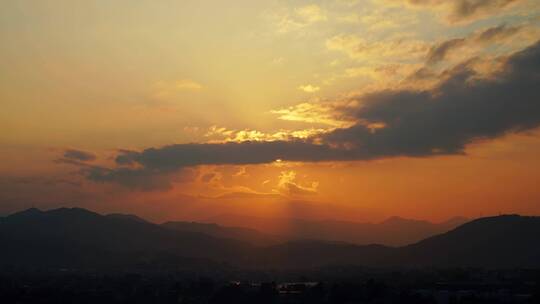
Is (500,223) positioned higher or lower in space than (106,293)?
higher

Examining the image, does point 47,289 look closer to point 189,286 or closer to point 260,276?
point 189,286

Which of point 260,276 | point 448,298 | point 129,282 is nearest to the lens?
point 448,298

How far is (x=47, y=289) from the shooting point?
320 ft

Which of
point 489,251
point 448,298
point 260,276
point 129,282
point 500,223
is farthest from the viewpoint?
point 500,223

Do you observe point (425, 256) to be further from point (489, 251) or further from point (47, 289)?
point (47, 289)

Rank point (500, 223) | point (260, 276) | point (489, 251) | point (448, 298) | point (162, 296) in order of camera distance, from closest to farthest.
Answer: point (448, 298) < point (162, 296) < point (260, 276) < point (489, 251) < point (500, 223)

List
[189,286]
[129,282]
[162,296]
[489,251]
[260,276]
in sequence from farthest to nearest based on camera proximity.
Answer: [489,251] → [260,276] → [129,282] → [189,286] → [162,296]

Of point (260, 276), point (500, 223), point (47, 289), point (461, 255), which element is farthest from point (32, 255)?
point (500, 223)

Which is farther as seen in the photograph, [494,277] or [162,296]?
[494,277]

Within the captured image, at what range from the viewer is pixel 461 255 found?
174 metres

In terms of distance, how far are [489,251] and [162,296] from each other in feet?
333

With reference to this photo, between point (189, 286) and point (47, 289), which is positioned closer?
point (47, 289)

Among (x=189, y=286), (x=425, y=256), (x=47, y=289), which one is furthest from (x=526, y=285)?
(x=425, y=256)

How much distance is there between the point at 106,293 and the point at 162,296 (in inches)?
354
